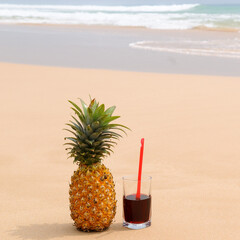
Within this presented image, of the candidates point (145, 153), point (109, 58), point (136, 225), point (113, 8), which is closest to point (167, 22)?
point (109, 58)

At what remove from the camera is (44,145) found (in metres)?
5.54

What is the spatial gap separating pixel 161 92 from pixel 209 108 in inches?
56.8

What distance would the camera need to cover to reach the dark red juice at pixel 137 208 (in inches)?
121

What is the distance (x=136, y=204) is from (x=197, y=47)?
15041 mm

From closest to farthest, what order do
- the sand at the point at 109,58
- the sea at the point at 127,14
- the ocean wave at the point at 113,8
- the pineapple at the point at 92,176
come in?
the pineapple at the point at 92,176
the sand at the point at 109,58
the sea at the point at 127,14
the ocean wave at the point at 113,8

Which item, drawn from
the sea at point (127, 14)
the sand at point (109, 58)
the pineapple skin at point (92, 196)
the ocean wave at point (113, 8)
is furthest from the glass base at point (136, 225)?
the ocean wave at point (113, 8)

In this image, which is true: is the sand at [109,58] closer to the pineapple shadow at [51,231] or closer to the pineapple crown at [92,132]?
the pineapple shadow at [51,231]

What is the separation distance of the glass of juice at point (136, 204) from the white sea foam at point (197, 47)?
40.8 feet

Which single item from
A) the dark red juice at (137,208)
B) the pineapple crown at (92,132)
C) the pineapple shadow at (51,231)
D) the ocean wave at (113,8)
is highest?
the ocean wave at (113,8)

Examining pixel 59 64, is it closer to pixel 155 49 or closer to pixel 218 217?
pixel 155 49

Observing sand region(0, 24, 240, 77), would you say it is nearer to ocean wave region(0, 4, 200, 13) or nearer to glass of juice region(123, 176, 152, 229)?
glass of juice region(123, 176, 152, 229)

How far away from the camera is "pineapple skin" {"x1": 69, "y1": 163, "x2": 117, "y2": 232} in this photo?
2959 millimetres

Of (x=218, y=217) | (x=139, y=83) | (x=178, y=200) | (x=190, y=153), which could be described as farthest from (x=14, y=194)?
(x=139, y=83)

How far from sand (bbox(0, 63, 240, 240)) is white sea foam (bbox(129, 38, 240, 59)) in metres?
5.71
